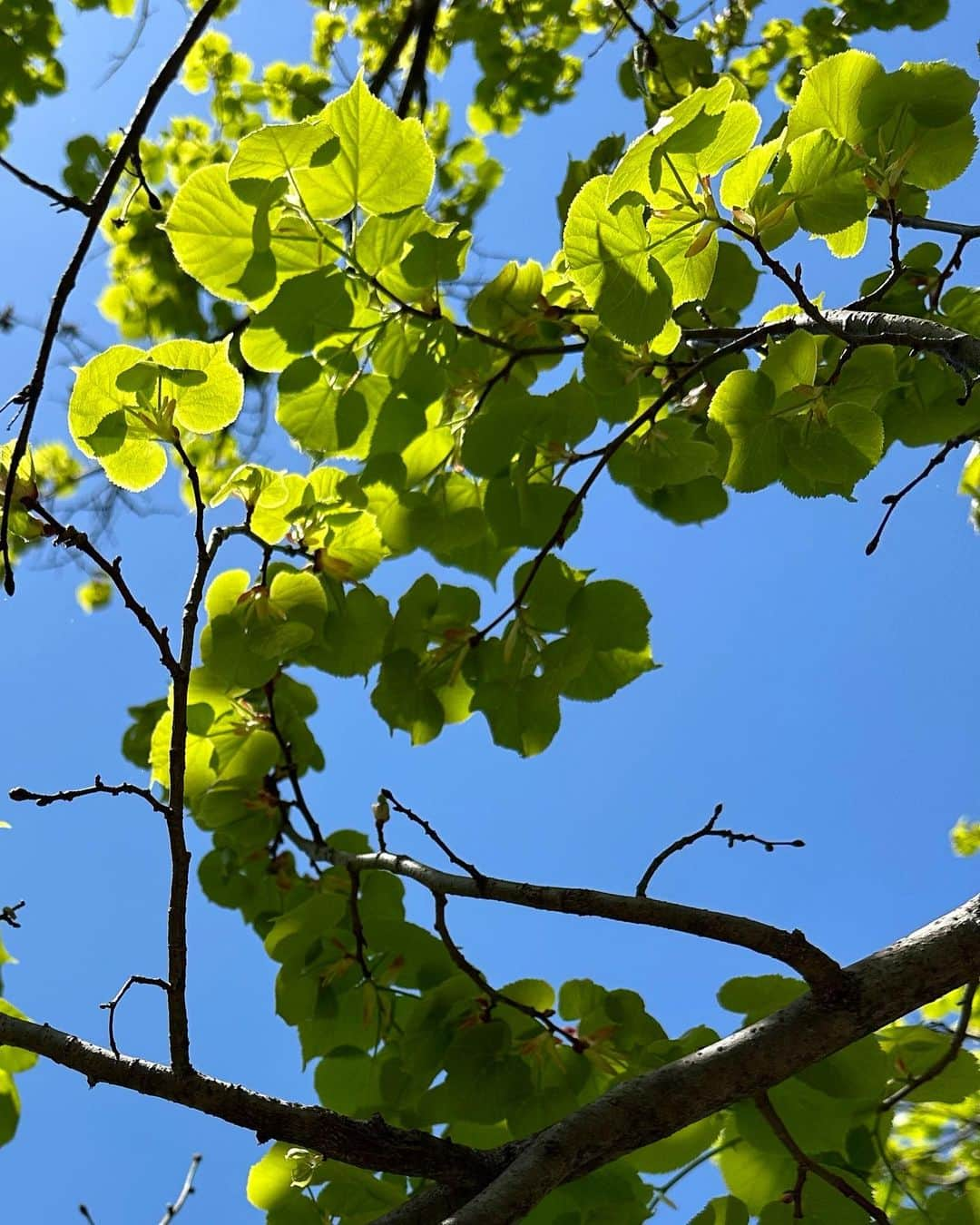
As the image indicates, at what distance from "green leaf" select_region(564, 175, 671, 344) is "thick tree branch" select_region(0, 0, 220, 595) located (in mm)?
665

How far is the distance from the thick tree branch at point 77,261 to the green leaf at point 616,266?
2.18 feet

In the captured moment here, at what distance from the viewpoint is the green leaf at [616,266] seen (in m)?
0.97

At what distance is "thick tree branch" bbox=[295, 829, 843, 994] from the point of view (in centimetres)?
98

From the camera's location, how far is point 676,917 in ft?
3.35

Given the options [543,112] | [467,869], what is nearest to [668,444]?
[467,869]

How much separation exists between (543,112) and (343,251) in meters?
3.21

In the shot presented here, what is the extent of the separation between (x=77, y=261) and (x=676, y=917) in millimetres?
1116

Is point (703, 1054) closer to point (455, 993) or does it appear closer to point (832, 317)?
point (455, 993)

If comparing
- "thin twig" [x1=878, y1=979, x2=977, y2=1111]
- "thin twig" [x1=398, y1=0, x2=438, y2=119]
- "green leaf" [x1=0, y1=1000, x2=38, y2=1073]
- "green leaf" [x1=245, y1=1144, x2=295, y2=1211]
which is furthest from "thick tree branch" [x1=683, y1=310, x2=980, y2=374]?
"thin twig" [x1=398, y1=0, x2=438, y2=119]

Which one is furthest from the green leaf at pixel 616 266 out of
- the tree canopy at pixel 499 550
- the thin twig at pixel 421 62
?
the thin twig at pixel 421 62

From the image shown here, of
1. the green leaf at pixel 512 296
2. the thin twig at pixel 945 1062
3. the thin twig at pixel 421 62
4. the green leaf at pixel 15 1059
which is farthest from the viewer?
the thin twig at pixel 421 62

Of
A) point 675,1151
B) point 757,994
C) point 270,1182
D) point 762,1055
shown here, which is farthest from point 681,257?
point 270,1182

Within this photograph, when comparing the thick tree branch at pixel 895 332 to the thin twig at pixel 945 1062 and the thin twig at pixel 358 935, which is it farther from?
the thin twig at pixel 358 935

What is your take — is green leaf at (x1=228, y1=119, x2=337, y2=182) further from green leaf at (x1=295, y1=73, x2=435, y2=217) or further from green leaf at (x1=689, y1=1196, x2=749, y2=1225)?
green leaf at (x1=689, y1=1196, x2=749, y2=1225)
